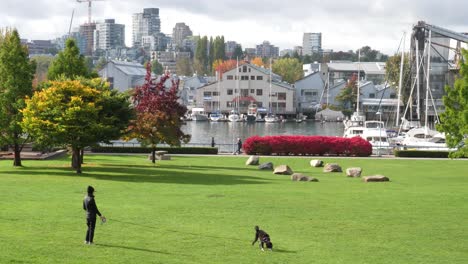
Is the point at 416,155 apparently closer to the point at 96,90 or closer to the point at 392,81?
the point at 96,90

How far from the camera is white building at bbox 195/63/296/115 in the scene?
18975 cm

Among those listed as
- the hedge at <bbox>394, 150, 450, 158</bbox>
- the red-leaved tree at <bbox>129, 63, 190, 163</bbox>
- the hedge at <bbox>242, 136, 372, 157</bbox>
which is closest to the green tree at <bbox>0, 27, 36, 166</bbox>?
the red-leaved tree at <bbox>129, 63, 190, 163</bbox>

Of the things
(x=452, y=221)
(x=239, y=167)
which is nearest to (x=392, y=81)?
(x=239, y=167)

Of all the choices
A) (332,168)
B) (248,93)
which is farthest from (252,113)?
(332,168)

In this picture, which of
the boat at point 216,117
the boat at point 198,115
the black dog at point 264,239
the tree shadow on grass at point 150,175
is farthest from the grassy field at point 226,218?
the boat at point 198,115

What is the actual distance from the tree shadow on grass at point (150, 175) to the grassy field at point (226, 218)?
0.21 ft

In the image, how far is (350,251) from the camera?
84.7 ft

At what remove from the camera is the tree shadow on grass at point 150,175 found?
1818 inches

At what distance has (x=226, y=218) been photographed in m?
31.3

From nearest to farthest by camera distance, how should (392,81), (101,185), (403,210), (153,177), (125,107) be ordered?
(403,210)
(101,185)
(153,177)
(125,107)
(392,81)

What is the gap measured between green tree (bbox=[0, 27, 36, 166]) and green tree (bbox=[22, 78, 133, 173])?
1933mm

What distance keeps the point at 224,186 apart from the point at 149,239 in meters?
17.0

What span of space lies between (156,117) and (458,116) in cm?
2123

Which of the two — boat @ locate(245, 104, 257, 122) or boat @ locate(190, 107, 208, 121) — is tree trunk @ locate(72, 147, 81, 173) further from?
boat @ locate(190, 107, 208, 121)
